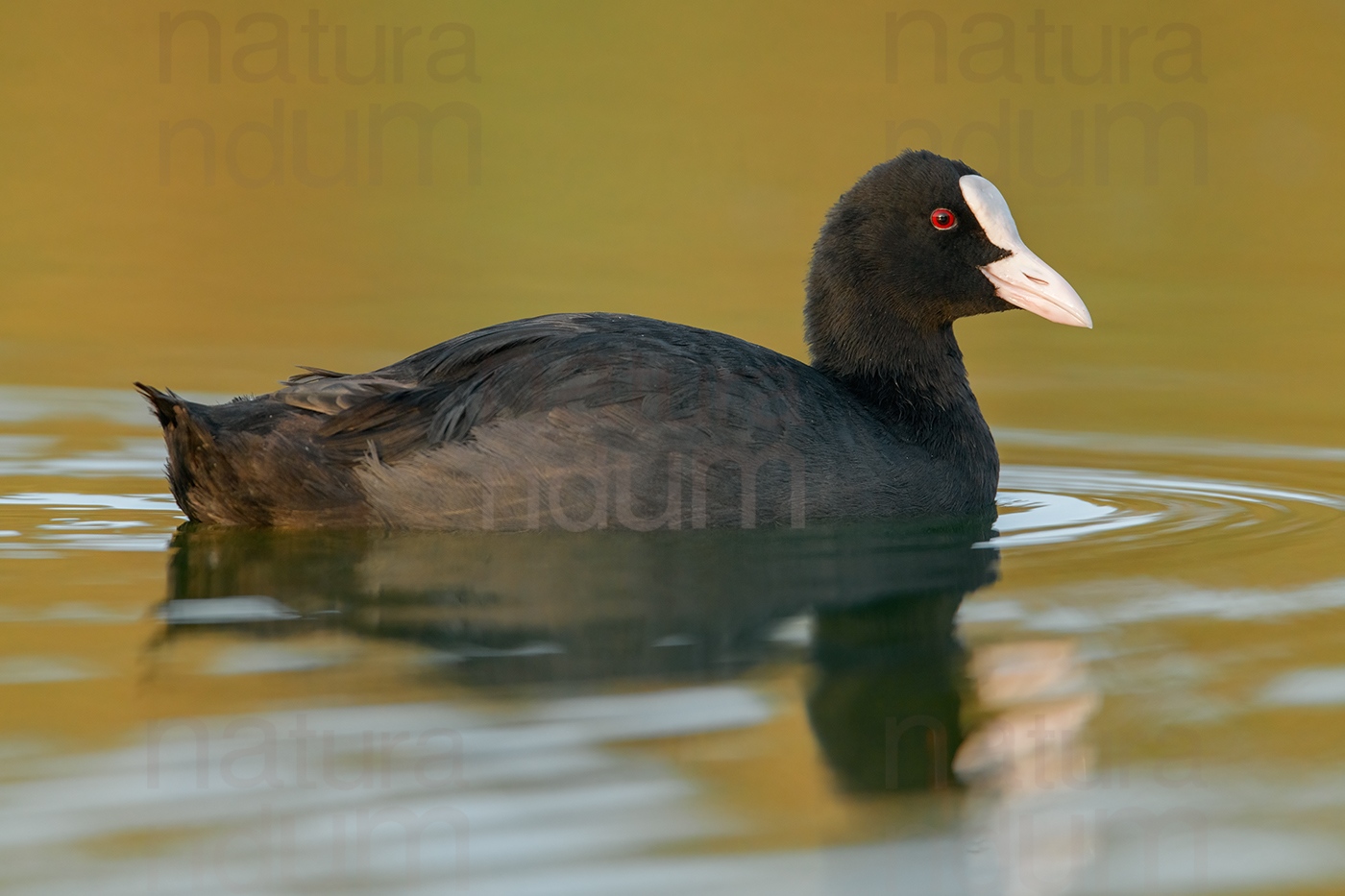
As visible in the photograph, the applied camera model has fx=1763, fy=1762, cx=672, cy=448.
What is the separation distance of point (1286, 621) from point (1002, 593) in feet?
2.53

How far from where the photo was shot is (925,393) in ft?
20.7

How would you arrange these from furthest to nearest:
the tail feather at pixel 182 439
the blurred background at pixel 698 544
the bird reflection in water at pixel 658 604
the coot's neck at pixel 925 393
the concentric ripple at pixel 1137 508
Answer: the coot's neck at pixel 925 393 < the concentric ripple at pixel 1137 508 < the tail feather at pixel 182 439 < the bird reflection in water at pixel 658 604 < the blurred background at pixel 698 544

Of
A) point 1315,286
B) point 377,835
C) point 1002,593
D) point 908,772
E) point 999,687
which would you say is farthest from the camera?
point 1315,286

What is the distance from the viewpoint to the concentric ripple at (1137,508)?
232 inches

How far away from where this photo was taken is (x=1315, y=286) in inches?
441

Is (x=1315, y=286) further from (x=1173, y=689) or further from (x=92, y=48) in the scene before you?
(x=92, y=48)

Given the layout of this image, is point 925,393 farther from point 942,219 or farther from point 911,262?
point 942,219

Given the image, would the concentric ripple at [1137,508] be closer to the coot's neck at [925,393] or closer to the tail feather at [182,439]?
the coot's neck at [925,393]

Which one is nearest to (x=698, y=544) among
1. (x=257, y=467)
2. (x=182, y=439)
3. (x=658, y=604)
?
(x=658, y=604)

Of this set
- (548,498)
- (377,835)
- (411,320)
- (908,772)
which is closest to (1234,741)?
(908,772)

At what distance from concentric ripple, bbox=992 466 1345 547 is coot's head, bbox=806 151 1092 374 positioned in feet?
2.42

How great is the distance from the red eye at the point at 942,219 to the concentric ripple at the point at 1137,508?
40.9 inches

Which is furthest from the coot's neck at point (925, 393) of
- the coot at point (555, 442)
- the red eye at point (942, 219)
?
the red eye at point (942, 219)

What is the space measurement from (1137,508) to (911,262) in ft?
3.93
